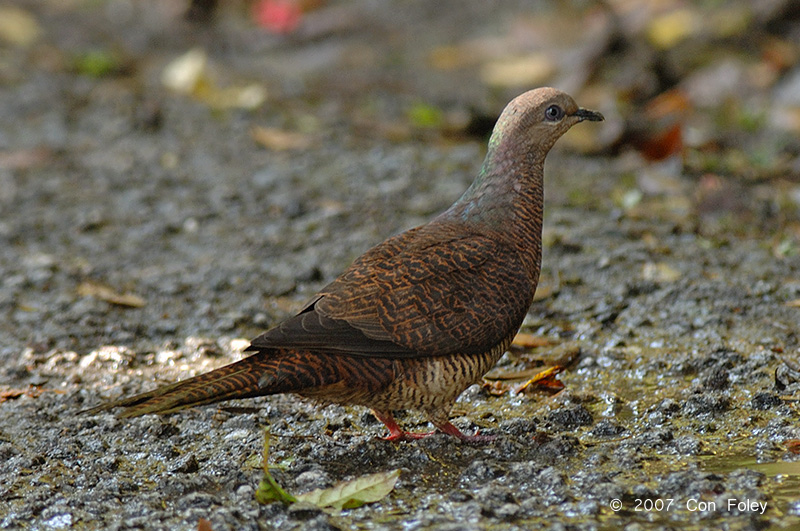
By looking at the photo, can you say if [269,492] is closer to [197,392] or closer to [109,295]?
[197,392]

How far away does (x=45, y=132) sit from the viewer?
8.35 meters

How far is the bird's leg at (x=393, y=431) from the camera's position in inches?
164

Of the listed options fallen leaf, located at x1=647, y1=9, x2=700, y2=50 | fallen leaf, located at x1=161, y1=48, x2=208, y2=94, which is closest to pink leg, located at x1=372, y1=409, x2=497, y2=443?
fallen leaf, located at x1=161, y1=48, x2=208, y2=94

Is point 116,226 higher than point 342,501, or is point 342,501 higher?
point 116,226

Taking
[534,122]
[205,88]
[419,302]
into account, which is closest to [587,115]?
[534,122]

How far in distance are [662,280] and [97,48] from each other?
22.1ft

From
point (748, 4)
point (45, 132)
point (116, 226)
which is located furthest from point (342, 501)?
point (748, 4)

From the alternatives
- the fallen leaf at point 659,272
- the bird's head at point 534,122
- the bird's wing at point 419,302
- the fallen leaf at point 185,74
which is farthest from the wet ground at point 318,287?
the bird's head at point 534,122

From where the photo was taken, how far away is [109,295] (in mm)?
5758

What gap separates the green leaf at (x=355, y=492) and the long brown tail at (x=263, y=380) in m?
0.44

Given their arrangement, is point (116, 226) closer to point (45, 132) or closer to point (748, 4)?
point (45, 132)

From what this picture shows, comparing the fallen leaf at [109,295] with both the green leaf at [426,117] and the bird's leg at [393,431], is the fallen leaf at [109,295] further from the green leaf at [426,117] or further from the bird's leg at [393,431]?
the green leaf at [426,117]

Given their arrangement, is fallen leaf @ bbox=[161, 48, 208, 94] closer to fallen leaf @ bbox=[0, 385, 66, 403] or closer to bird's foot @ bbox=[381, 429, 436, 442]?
fallen leaf @ bbox=[0, 385, 66, 403]

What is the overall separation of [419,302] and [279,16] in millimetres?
7164
